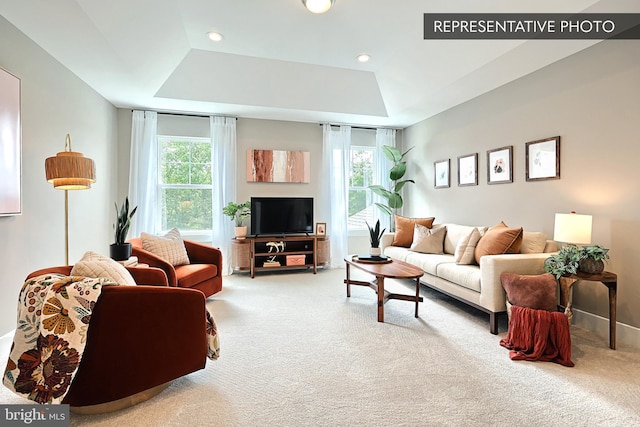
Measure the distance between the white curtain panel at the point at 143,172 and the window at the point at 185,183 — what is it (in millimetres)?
224

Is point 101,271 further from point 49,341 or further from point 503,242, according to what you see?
point 503,242

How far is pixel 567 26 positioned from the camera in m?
2.73

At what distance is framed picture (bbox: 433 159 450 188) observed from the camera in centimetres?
485

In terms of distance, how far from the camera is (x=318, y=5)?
2.83 m

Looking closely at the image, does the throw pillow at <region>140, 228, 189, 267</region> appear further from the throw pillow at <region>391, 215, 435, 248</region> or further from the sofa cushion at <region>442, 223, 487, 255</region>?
the sofa cushion at <region>442, 223, 487, 255</region>

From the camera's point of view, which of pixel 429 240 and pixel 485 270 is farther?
pixel 429 240

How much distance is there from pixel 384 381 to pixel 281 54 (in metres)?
3.68

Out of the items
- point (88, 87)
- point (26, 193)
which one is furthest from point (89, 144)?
point (26, 193)

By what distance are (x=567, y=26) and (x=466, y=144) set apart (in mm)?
1836

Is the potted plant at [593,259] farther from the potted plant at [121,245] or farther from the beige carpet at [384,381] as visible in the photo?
the potted plant at [121,245]

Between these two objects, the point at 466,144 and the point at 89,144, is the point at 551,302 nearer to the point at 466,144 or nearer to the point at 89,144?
the point at 466,144

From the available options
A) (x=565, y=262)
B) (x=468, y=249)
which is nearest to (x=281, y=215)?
(x=468, y=249)

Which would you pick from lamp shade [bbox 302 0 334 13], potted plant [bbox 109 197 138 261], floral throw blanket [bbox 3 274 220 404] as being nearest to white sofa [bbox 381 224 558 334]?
lamp shade [bbox 302 0 334 13]

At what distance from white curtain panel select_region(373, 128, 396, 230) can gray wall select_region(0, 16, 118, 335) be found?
4348mm
